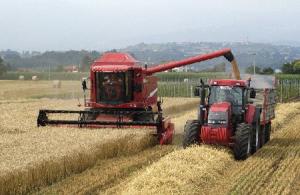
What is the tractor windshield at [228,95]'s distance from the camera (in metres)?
14.8

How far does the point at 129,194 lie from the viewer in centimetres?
935

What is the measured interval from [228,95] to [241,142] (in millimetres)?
1613

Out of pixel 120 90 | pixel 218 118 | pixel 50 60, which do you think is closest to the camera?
pixel 218 118

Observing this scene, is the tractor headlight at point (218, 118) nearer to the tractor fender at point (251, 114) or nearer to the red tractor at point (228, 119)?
the red tractor at point (228, 119)

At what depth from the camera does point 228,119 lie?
1414 centimetres

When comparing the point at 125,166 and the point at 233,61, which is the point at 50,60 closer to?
the point at 233,61

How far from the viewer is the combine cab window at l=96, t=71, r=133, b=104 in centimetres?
1847

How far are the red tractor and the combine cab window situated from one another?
341 cm

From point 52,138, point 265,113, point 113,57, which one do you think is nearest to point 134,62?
point 113,57

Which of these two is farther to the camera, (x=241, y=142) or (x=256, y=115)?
(x=256, y=115)

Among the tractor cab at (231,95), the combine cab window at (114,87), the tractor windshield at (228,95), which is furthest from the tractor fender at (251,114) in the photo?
the combine cab window at (114,87)

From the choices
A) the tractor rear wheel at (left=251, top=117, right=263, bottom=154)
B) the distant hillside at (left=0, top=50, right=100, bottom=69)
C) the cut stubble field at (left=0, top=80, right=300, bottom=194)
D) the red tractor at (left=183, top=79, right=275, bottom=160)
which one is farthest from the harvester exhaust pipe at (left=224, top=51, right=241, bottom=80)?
the distant hillside at (left=0, top=50, right=100, bottom=69)

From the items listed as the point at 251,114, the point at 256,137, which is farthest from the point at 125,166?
the point at 256,137

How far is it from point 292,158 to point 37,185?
6.60 meters
